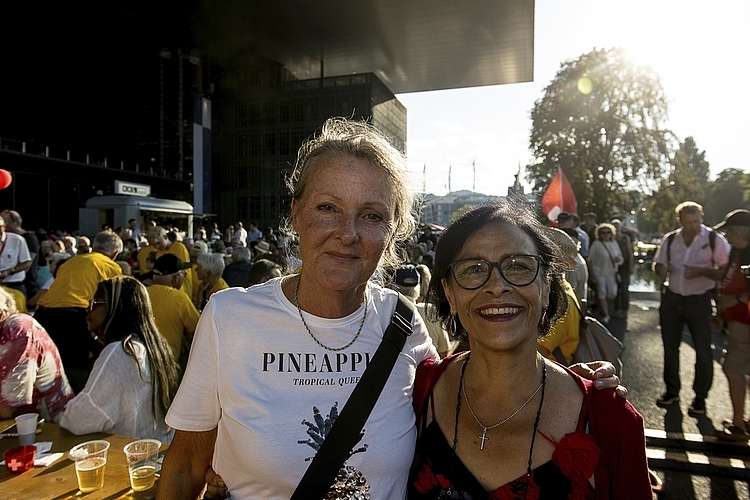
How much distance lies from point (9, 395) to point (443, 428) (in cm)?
301

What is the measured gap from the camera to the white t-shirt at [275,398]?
1.53 meters

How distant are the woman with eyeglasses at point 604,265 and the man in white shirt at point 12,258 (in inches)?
390

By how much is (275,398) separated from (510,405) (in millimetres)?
830

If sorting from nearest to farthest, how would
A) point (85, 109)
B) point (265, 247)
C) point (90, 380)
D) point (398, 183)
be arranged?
point (398, 183), point (90, 380), point (265, 247), point (85, 109)

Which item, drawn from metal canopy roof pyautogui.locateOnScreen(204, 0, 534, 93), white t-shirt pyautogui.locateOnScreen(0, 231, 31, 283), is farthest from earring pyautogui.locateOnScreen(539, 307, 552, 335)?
metal canopy roof pyautogui.locateOnScreen(204, 0, 534, 93)

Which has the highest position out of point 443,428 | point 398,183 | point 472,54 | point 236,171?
point 472,54

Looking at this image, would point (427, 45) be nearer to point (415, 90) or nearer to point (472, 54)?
point (472, 54)

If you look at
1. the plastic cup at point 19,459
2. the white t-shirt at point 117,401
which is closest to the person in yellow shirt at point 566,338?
the white t-shirt at point 117,401

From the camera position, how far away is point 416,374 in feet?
6.20

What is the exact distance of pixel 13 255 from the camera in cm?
738

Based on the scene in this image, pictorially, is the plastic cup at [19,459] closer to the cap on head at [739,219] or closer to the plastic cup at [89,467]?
the plastic cup at [89,467]

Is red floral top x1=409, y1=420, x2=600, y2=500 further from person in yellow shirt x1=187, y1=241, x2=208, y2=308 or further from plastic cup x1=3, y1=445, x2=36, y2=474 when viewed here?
person in yellow shirt x1=187, y1=241, x2=208, y2=308

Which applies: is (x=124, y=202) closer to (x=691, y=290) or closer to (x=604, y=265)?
(x=604, y=265)

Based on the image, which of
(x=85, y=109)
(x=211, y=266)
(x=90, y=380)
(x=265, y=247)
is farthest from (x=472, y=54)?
(x=90, y=380)
